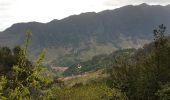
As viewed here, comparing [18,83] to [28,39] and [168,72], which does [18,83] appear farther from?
[168,72]

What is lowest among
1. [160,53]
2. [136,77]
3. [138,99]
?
[138,99]

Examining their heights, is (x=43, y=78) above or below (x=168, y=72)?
above

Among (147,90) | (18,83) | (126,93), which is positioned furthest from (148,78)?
(18,83)

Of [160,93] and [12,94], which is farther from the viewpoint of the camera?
[160,93]

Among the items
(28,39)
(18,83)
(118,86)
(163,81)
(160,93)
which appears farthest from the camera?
(118,86)

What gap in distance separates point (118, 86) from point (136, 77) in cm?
329

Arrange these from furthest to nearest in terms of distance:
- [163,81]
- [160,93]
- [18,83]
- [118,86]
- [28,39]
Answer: [118,86] < [163,81] < [160,93] < [18,83] < [28,39]

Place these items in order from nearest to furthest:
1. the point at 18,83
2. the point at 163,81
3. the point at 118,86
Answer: the point at 18,83 < the point at 163,81 < the point at 118,86

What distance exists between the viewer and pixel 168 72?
159 ft

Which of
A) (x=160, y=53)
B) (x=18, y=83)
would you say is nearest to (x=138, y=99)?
(x=160, y=53)

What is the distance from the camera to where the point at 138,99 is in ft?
176

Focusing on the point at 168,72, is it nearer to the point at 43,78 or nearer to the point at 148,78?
the point at 148,78

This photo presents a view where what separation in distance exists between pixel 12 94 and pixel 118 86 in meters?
41.7

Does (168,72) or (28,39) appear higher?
(28,39)
